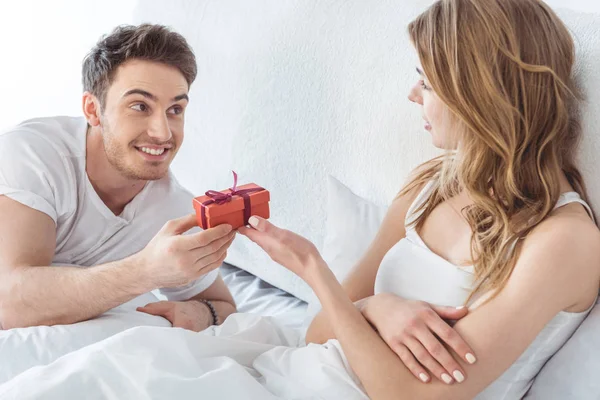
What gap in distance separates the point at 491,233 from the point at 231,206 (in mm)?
497

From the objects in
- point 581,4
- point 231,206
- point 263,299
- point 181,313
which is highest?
point 581,4

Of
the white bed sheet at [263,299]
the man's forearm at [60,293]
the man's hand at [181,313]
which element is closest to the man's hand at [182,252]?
the man's forearm at [60,293]

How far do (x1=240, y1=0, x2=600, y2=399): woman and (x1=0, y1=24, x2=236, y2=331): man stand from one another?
476mm

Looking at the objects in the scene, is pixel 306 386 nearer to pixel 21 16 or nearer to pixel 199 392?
pixel 199 392

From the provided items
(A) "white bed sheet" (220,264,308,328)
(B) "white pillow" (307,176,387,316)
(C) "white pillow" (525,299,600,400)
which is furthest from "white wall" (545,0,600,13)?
(A) "white bed sheet" (220,264,308,328)

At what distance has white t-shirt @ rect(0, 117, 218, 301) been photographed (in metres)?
1.74

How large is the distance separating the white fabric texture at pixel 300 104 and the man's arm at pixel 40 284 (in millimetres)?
582

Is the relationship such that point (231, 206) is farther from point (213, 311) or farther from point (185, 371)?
point (213, 311)

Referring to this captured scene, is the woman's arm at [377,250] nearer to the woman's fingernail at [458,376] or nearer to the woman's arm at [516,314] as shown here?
the woman's arm at [516,314]

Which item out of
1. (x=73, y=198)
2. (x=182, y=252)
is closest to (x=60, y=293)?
(x=73, y=198)

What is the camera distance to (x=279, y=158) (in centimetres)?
209

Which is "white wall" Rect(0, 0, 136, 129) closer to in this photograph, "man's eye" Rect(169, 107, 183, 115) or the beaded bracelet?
"man's eye" Rect(169, 107, 183, 115)

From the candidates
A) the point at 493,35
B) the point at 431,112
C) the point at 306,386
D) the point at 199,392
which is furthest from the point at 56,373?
the point at 493,35

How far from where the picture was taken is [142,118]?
1780 millimetres
